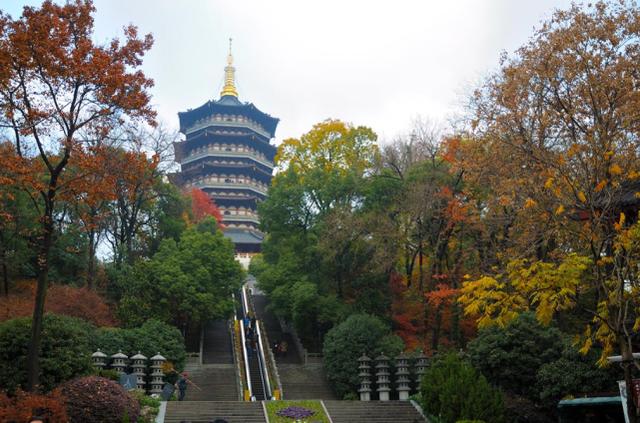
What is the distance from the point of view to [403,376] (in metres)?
22.8

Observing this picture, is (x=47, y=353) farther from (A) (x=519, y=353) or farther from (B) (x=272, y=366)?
(A) (x=519, y=353)

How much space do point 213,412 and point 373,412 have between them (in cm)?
474

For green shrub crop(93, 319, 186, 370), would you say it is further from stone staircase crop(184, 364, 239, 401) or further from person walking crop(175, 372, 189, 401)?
stone staircase crop(184, 364, 239, 401)

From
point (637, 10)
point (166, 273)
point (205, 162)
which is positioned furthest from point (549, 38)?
point (205, 162)

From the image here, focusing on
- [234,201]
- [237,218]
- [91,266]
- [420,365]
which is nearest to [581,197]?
[420,365]

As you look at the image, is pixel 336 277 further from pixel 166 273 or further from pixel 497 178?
pixel 497 178

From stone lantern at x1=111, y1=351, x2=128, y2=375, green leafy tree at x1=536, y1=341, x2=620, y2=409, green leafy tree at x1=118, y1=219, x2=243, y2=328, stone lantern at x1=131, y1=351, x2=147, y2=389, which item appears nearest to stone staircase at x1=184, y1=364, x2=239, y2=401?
stone lantern at x1=131, y1=351, x2=147, y2=389

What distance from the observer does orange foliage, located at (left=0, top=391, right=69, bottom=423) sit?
13123mm

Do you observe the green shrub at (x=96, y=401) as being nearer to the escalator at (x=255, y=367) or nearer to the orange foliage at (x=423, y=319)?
the escalator at (x=255, y=367)

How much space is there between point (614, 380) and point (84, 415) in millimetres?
13276

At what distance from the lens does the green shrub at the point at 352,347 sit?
23.5 meters

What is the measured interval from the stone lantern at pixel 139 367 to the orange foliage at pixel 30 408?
672 cm

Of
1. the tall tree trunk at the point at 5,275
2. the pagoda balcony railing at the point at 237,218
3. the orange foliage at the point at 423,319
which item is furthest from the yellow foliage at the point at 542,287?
the pagoda balcony railing at the point at 237,218

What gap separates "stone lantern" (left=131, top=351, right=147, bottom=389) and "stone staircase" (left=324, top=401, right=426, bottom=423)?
230 inches
